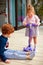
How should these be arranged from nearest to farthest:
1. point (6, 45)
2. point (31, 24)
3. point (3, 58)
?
point (3, 58)
point (6, 45)
point (31, 24)

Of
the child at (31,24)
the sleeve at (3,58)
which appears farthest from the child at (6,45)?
the child at (31,24)

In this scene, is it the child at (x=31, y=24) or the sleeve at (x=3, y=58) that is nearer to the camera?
the sleeve at (x=3, y=58)

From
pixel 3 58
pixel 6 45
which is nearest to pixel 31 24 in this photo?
pixel 6 45

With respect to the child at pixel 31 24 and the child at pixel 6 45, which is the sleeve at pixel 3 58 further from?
the child at pixel 31 24

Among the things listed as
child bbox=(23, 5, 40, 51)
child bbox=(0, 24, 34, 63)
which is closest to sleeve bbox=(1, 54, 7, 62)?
child bbox=(0, 24, 34, 63)

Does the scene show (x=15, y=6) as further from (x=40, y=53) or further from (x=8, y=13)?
(x=40, y=53)

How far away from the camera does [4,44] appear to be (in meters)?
3.69

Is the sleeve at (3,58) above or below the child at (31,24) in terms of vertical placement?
below

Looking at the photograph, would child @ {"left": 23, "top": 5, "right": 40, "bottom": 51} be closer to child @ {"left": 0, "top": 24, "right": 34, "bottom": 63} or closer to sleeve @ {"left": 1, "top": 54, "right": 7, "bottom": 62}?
child @ {"left": 0, "top": 24, "right": 34, "bottom": 63}

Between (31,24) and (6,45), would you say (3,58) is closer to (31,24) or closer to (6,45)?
(6,45)

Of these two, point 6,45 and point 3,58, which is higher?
point 6,45

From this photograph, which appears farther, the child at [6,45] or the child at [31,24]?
the child at [31,24]

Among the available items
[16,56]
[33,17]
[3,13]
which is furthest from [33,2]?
[16,56]

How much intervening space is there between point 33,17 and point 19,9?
20.7 ft
